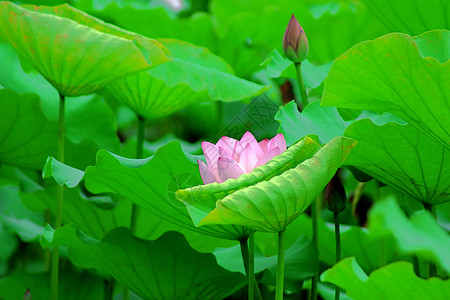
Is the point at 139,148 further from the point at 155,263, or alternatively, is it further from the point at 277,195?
the point at 277,195

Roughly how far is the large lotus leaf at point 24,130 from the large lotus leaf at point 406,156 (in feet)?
1.99

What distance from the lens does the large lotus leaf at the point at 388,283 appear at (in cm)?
58

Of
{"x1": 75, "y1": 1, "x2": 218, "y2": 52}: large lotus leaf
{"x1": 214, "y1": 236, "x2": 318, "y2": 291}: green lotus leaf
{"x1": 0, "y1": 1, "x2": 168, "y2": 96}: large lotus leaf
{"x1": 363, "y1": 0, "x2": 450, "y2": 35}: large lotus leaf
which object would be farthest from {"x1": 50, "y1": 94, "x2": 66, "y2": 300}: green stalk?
{"x1": 75, "y1": 1, "x2": 218, "y2": 52}: large lotus leaf

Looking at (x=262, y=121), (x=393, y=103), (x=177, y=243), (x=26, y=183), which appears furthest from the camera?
(x=26, y=183)

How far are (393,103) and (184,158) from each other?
268 mm

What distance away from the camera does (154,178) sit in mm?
772

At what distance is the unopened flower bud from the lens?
0.89m

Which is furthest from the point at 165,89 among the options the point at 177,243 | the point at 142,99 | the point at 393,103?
the point at 393,103

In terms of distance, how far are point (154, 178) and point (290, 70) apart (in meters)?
0.36

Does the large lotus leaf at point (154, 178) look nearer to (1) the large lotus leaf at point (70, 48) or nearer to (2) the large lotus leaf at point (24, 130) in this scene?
(1) the large lotus leaf at point (70, 48)

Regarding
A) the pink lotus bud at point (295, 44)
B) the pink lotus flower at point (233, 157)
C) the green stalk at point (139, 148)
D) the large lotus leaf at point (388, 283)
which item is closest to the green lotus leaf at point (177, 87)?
the green stalk at point (139, 148)

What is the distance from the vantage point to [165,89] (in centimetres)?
114

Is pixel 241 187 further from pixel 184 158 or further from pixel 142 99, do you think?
pixel 142 99

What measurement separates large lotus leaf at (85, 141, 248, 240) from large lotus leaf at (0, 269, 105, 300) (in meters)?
0.41
